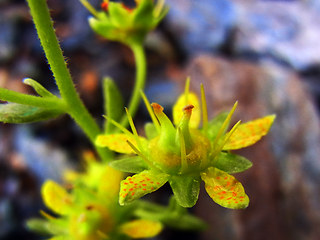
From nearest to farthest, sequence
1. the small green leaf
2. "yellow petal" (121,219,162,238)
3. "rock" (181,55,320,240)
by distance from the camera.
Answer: "yellow petal" (121,219,162,238)
the small green leaf
"rock" (181,55,320,240)

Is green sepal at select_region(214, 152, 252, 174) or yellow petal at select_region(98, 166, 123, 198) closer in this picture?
green sepal at select_region(214, 152, 252, 174)

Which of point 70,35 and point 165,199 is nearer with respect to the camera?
point 165,199

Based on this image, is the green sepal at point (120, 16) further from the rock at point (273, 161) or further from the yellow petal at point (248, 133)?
the rock at point (273, 161)

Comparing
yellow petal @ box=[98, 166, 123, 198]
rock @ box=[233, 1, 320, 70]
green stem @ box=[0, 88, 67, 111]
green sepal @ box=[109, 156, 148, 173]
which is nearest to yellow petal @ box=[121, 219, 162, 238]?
yellow petal @ box=[98, 166, 123, 198]

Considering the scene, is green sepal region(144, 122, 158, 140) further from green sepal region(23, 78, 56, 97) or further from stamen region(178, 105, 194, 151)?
green sepal region(23, 78, 56, 97)

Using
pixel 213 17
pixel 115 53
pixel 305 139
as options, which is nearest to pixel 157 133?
pixel 305 139

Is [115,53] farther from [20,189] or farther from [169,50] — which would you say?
[20,189]

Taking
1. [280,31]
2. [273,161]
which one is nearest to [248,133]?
[273,161]
